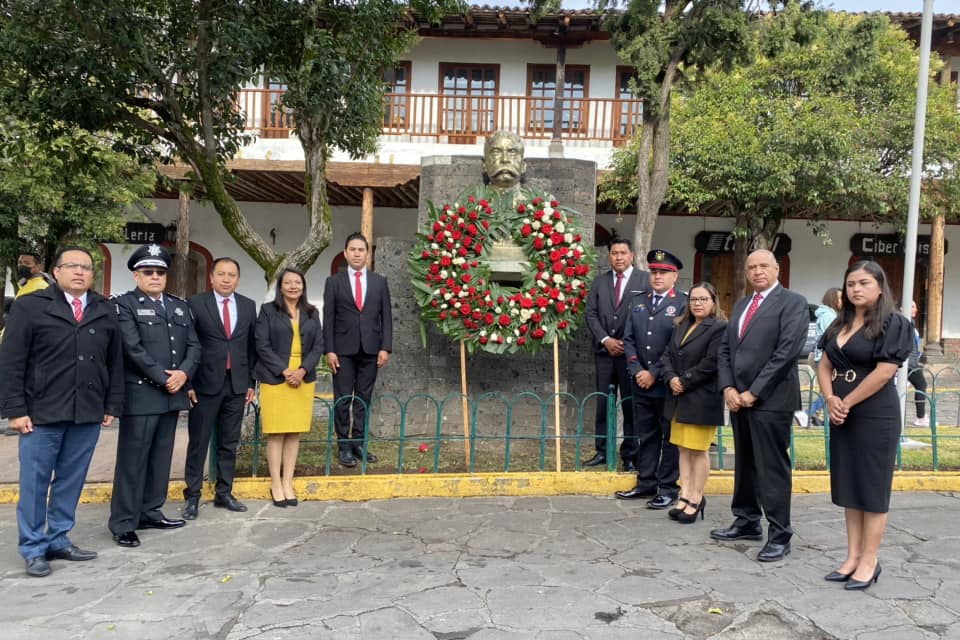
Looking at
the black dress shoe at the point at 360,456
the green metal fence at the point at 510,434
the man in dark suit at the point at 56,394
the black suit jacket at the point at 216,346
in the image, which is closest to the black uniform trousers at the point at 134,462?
the man in dark suit at the point at 56,394

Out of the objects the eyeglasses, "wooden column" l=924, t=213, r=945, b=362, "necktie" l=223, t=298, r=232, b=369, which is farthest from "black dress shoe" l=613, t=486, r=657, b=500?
"wooden column" l=924, t=213, r=945, b=362

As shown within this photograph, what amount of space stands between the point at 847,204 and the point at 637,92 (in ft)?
20.8

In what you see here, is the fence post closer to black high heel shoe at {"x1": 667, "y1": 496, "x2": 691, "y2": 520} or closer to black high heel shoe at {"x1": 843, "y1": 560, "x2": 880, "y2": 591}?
black high heel shoe at {"x1": 667, "y1": 496, "x2": 691, "y2": 520}

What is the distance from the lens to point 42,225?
34.9ft

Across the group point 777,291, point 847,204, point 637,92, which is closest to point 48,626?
point 777,291

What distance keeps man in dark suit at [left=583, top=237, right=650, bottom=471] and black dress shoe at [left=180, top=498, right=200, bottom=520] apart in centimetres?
296

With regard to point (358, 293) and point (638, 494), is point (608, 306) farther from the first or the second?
point (358, 293)

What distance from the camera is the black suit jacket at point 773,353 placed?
404 cm

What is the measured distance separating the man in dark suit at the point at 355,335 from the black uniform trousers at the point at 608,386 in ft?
5.77

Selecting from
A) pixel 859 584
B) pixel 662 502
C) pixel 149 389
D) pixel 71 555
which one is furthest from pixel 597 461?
pixel 71 555

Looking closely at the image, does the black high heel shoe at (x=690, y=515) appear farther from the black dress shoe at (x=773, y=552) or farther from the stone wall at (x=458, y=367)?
the stone wall at (x=458, y=367)

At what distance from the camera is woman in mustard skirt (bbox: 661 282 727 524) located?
453cm

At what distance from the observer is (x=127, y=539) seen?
423 cm

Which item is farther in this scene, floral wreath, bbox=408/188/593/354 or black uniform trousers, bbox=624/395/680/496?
floral wreath, bbox=408/188/593/354
